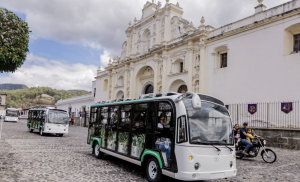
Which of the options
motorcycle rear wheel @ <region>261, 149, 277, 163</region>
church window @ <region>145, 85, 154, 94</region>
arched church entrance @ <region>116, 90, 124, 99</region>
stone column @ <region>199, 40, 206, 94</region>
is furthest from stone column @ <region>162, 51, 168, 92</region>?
motorcycle rear wheel @ <region>261, 149, 277, 163</region>

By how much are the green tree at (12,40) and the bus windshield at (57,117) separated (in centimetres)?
997

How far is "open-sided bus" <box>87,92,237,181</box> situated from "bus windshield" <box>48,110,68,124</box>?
41.5 ft

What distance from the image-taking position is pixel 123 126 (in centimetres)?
787

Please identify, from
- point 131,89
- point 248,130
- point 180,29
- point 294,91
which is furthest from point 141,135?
point 131,89

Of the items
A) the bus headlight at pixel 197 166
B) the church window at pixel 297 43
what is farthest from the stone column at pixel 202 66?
the bus headlight at pixel 197 166

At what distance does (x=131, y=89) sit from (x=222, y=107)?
2330 cm

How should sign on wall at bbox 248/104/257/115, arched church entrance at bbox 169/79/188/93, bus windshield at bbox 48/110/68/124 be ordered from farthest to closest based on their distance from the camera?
arched church entrance at bbox 169/79/188/93 → bus windshield at bbox 48/110/68/124 → sign on wall at bbox 248/104/257/115

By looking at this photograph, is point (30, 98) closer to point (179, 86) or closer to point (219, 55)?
point (179, 86)

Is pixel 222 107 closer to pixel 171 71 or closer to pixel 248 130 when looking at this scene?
pixel 248 130

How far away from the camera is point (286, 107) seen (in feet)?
46.7

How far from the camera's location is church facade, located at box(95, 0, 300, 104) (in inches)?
598

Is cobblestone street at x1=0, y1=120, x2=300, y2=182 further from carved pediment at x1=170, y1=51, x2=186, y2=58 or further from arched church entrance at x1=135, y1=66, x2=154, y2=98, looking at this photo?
arched church entrance at x1=135, y1=66, x2=154, y2=98

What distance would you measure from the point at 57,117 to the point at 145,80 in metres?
12.5

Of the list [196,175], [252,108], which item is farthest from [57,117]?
[196,175]
